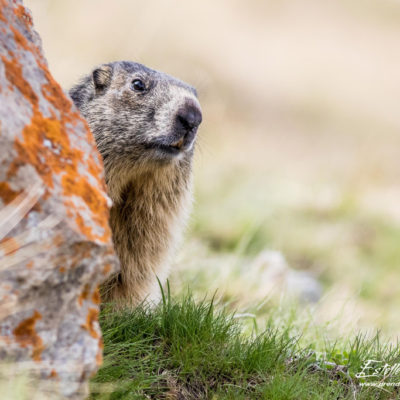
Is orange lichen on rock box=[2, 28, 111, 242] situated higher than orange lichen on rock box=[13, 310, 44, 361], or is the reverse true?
orange lichen on rock box=[2, 28, 111, 242]

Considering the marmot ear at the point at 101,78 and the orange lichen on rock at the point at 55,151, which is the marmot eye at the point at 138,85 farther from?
the orange lichen on rock at the point at 55,151

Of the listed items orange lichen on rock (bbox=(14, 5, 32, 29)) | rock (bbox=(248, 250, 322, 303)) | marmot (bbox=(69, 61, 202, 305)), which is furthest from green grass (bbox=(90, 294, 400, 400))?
rock (bbox=(248, 250, 322, 303))

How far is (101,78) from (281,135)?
12224 millimetres

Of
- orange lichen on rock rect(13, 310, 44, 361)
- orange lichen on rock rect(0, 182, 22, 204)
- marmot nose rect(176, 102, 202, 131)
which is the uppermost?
marmot nose rect(176, 102, 202, 131)

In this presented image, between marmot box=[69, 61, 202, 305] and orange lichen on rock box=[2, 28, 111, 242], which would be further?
marmot box=[69, 61, 202, 305]

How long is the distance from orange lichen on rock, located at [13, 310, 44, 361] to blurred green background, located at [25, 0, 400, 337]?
247cm

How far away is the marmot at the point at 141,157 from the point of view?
4871 mm

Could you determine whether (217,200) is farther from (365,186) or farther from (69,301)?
(69,301)

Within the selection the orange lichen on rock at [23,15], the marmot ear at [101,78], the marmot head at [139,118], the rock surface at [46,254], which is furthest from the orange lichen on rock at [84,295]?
the marmot ear at [101,78]

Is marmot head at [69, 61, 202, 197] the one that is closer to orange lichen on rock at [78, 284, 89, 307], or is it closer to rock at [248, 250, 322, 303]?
orange lichen on rock at [78, 284, 89, 307]

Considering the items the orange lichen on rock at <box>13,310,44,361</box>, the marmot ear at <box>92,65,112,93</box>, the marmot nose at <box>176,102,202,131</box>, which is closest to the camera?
the orange lichen on rock at <box>13,310,44,361</box>

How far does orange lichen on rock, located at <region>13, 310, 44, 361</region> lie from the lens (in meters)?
2.73

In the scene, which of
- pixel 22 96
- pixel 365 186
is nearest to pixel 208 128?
pixel 365 186

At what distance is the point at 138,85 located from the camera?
5168 millimetres
